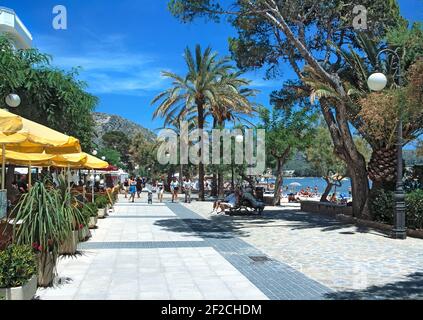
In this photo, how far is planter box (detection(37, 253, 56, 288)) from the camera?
21.5 feet

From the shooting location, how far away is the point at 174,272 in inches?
303

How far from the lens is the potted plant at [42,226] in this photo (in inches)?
249

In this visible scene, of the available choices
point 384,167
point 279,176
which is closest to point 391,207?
point 384,167

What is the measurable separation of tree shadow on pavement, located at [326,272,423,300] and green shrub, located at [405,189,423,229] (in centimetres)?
601

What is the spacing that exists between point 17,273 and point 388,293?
4.86 metres

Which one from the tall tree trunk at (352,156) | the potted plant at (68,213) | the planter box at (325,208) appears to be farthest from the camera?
the planter box at (325,208)

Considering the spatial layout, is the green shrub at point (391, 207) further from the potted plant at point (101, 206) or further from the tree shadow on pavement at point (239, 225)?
the potted plant at point (101, 206)

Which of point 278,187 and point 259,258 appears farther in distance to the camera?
point 278,187

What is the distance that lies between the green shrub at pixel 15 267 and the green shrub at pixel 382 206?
11.1 metres

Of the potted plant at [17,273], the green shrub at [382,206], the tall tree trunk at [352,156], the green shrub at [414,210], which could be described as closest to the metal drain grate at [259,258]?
the potted plant at [17,273]

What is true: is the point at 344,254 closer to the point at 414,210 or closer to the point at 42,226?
the point at 414,210
